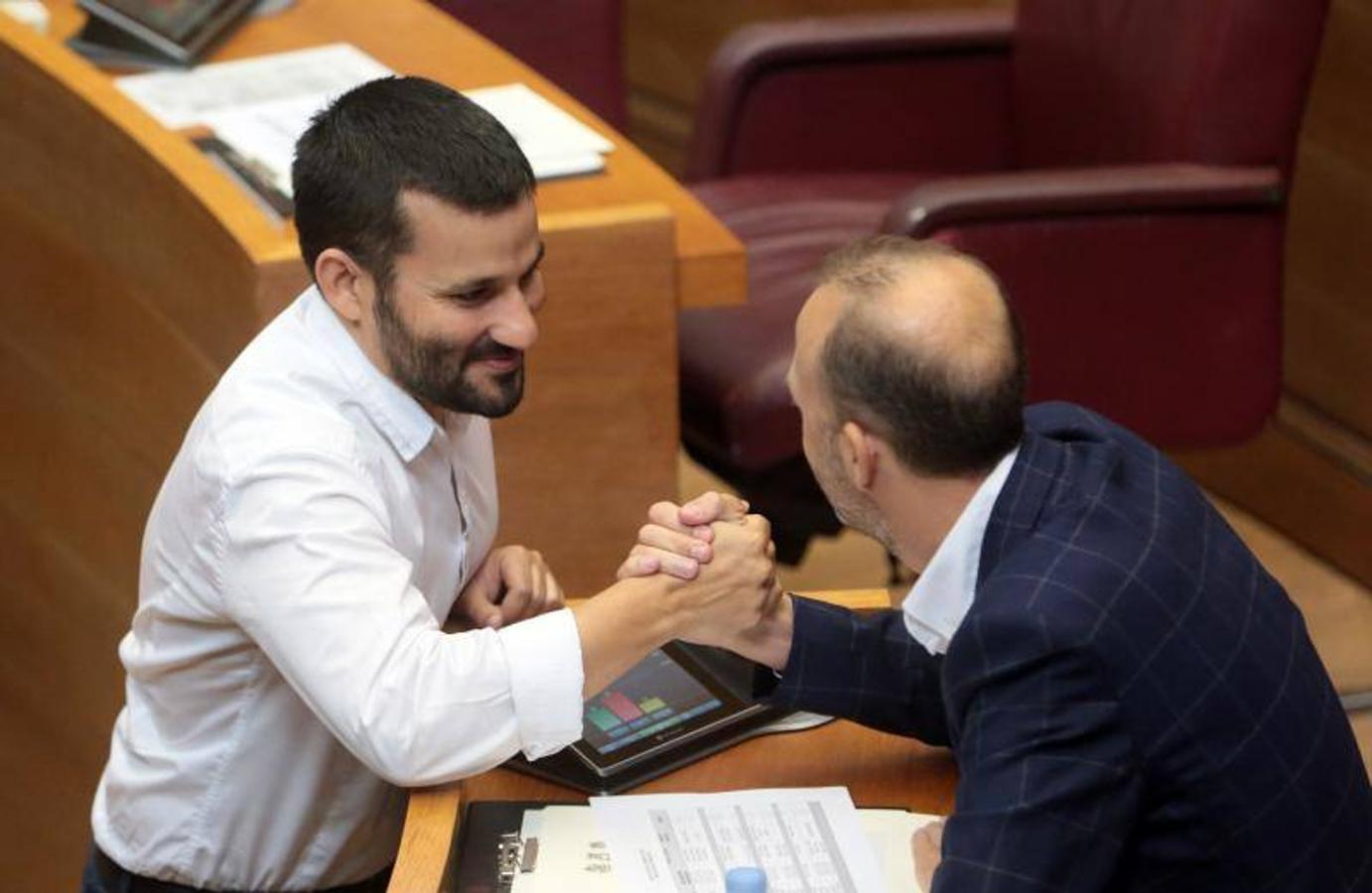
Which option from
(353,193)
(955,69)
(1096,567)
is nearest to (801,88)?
(955,69)

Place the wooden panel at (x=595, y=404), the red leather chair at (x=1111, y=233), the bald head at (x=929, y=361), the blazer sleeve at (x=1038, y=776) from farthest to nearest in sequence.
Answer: the red leather chair at (x=1111, y=233) → the wooden panel at (x=595, y=404) → the bald head at (x=929, y=361) → the blazer sleeve at (x=1038, y=776)

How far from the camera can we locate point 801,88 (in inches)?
139

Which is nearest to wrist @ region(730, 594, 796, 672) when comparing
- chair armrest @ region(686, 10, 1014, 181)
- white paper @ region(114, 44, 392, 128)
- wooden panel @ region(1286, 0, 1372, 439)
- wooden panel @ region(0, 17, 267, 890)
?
wooden panel @ region(0, 17, 267, 890)

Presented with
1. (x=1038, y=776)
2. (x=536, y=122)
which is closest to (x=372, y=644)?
(x=1038, y=776)

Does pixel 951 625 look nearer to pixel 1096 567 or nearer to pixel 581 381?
pixel 1096 567

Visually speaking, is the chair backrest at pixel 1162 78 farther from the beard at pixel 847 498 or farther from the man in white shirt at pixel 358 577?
the beard at pixel 847 498

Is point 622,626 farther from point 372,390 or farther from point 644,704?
point 372,390

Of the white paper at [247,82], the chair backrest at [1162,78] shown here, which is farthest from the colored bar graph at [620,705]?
the chair backrest at [1162,78]

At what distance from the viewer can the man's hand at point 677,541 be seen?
191cm

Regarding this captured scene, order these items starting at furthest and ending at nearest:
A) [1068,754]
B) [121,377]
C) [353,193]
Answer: [121,377]
[353,193]
[1068,754]

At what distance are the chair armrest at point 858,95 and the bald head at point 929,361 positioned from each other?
6.01 ft

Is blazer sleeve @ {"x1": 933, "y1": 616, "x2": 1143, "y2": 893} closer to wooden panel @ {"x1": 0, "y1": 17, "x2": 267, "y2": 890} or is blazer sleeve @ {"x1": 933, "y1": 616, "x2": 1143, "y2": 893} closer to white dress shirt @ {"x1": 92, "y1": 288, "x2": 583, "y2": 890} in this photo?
white dress shirt @ {"x1": 92, "y1": 288, "x2": 583, "y2": 890}

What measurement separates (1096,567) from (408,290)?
629 mm

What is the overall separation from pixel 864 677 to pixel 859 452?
0.92ft
